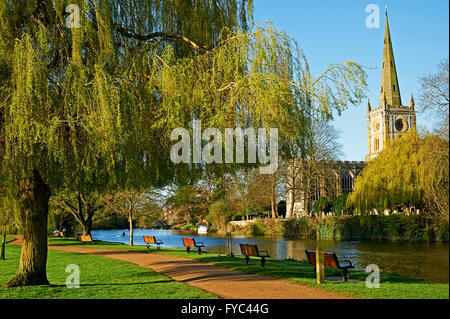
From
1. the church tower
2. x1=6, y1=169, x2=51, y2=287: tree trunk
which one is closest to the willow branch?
x1=6, y1=169, x2=51, y2=287: tree trunk

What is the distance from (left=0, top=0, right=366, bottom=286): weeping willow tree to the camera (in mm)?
8086

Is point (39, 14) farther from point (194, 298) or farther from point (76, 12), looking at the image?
point (194, 298)

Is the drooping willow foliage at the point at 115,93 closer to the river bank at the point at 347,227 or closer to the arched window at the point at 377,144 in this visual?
the river bank at the point at 347,227

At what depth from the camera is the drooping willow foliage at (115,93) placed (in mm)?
8078

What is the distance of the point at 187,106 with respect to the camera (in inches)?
330

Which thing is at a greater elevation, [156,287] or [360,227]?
[156,287]

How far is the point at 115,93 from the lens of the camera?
820 centimetres

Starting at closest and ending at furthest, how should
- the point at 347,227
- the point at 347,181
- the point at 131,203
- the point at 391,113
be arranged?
the point at 131,203, the point at 347,227, the point at 347,181, the point at 391,113

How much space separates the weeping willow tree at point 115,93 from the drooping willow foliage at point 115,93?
0.02m

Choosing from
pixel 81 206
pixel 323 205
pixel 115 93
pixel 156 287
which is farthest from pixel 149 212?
pixel 323 205

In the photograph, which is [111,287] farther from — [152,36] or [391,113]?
[391,113]

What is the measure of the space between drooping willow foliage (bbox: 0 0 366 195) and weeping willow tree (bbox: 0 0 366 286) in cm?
2

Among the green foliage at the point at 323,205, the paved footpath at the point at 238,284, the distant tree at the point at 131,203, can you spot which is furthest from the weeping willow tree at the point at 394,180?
the paved footpath at the point at 238,284

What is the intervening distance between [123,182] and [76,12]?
3.47 meters
